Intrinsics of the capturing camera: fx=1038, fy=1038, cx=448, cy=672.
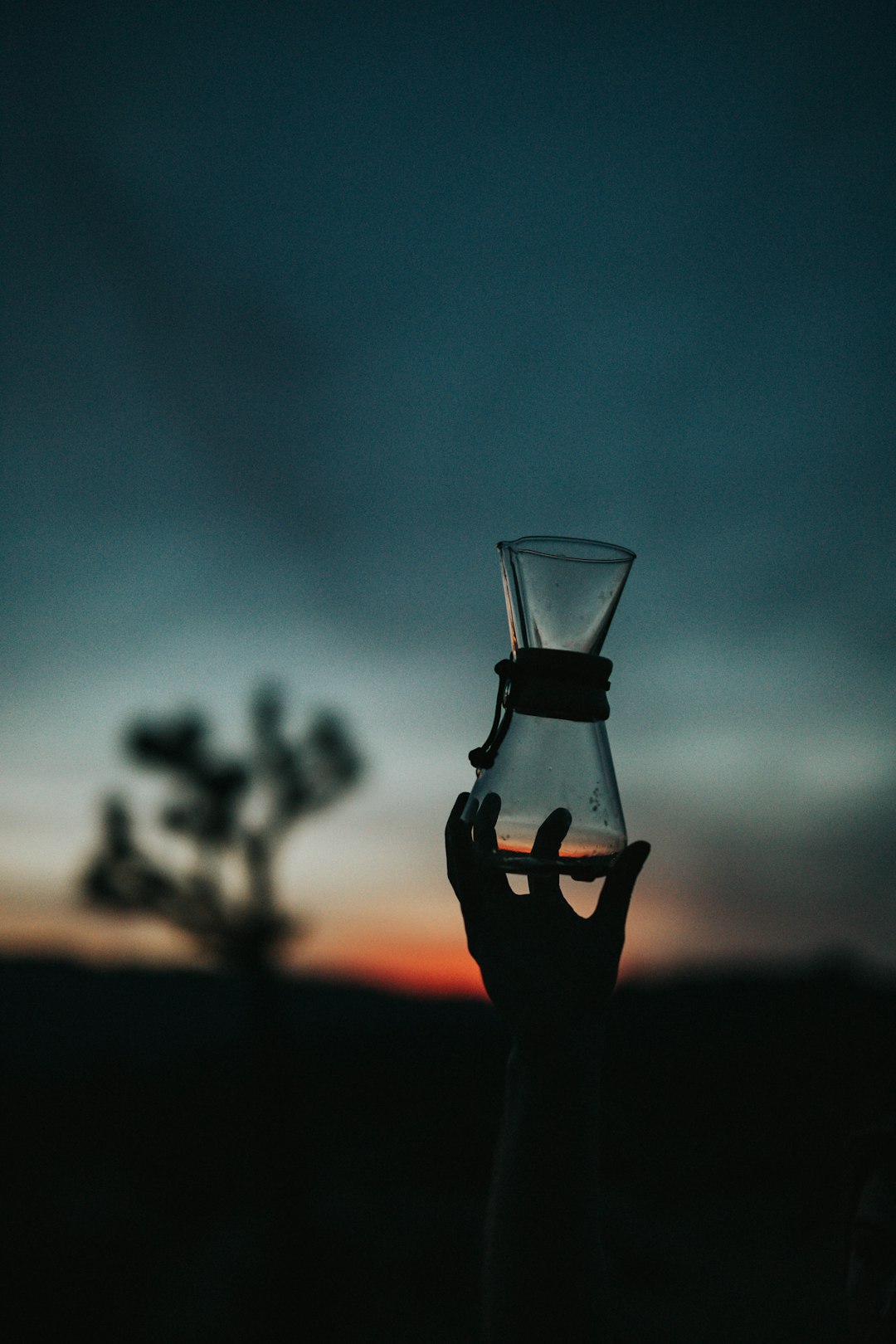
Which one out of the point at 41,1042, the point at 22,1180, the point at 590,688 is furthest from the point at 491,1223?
the point at 41,1042

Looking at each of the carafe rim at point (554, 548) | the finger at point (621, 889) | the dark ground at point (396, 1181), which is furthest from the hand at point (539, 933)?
the dark ground at point (396, 1181)

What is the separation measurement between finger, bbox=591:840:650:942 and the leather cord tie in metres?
0.28

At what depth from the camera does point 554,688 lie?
6.14 feet

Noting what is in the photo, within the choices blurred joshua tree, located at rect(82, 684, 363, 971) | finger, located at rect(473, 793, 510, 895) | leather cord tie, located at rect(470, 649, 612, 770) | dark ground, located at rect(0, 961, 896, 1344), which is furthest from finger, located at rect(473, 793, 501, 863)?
blurred joshua tree, located at rect(82, 684, 363, 971)

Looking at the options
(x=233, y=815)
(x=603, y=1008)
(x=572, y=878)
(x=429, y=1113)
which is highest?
(x=233, y=815)

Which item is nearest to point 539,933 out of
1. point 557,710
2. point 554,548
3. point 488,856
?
point 488,856

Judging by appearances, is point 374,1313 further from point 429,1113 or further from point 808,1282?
point 429,1113

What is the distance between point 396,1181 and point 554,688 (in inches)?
813

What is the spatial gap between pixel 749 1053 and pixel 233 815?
20911mm

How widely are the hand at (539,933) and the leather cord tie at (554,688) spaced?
179 mm

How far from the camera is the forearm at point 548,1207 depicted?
1.42 metres

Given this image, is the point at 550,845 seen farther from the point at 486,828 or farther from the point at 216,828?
the point at 216,828

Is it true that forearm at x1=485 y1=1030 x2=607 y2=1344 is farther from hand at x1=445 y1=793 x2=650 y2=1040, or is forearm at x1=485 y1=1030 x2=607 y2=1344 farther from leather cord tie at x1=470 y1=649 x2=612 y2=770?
leather cord tie at x1=470 y1=649 x2=612 y2=770

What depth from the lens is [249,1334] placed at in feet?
43.2
